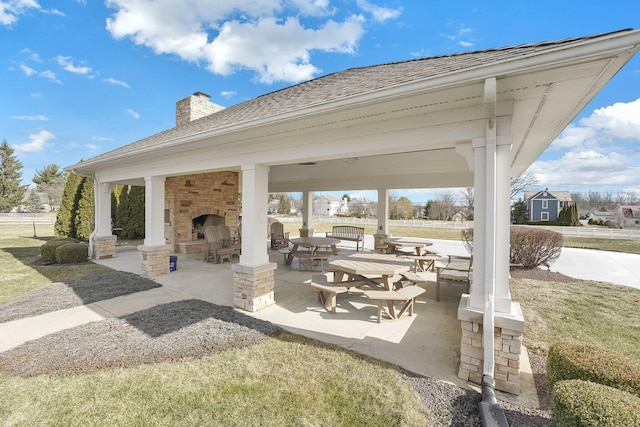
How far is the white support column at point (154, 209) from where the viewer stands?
7.04 meters

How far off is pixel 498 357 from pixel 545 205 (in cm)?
4773

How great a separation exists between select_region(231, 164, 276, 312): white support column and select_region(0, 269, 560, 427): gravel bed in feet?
1.21

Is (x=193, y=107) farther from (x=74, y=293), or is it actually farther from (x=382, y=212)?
(x=382, y=212)

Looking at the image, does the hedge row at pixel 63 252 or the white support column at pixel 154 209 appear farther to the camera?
the hedge row at pixel 63 252

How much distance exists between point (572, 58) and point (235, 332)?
462 cm

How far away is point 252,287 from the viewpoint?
4719mm

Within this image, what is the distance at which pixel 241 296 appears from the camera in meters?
4.88

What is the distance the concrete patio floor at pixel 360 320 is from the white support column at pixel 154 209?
1075mm

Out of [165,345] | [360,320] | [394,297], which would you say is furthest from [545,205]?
[165,345]

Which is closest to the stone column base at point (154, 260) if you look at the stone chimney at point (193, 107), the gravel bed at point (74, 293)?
the gravel bed at point (74, 293)

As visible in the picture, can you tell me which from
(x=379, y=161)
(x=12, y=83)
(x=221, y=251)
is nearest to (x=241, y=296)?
(x=221, y=251)

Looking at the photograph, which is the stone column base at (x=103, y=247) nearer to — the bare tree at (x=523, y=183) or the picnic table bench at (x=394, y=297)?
the picnic table bench at (x=394, y=297)

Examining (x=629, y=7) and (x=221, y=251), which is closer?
(x=629, y=7)

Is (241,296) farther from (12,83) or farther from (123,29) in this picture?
(12,83)
